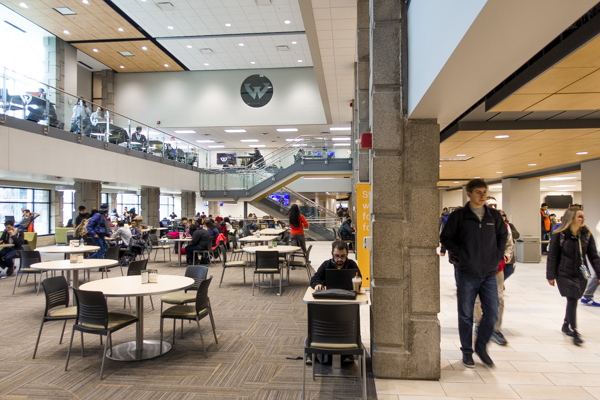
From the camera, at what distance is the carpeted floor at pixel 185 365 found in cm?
352

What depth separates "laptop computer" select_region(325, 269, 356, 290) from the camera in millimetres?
4266

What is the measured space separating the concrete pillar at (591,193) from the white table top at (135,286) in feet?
29.0

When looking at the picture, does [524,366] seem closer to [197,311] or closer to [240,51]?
[197,311]

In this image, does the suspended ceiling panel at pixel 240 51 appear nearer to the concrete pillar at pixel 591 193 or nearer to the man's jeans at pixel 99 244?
the man's jeans at pixel 99 244

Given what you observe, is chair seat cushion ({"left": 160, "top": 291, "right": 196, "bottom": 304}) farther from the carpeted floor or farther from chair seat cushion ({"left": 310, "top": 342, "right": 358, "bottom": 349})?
chair seat cushion ({"left": 310, "top": 342, "right": 358, "bottom": 349})

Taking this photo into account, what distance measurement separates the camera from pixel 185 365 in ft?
13.7

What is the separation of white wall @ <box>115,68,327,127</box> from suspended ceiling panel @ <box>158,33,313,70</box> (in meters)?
0.61

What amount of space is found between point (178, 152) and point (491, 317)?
16.2 meters

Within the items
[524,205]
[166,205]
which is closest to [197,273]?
[524,205]

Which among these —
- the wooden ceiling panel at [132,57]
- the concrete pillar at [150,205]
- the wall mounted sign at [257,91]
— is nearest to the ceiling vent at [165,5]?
the wooden ceiling panel at [132,57]

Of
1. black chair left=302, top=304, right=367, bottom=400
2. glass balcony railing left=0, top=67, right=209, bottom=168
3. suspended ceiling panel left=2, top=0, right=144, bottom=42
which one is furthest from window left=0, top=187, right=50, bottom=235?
black chair left=302, top=304, right=367, bottom=400

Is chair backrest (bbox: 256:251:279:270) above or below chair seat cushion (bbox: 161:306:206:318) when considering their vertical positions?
above

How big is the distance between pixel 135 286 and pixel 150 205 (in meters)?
13.8

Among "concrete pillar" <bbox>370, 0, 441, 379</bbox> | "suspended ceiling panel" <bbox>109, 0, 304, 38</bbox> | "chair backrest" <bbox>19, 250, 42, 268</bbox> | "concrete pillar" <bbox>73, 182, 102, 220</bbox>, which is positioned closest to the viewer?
"concrete pillar" <bbox>370, 0, 441, 379</bbox>
